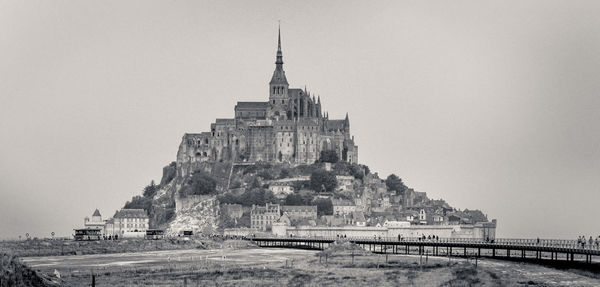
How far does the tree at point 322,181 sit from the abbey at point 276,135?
24.2ft

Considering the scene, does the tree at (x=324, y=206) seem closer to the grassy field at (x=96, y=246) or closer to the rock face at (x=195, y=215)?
the rock face at (x=195, y=215)

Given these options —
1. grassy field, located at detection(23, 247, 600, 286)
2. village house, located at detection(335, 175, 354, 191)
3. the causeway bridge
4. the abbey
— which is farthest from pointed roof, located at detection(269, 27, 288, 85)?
grassy field, located at detection(23, 247, 600, 286)

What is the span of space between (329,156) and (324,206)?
697 inches

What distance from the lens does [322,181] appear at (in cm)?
15362

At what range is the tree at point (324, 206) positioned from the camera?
477 feet

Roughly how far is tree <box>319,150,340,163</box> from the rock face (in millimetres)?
21141

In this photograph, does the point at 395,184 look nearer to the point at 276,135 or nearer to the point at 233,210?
the point at 276,135

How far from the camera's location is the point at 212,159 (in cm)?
16512

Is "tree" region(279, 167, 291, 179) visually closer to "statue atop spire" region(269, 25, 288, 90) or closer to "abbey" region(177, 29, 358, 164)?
"abbey" region(177, 29, 358, 164)

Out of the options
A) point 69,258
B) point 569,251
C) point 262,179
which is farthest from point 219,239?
point 569,251

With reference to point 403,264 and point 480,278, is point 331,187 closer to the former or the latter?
point 403,264

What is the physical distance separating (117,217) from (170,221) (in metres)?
8.62

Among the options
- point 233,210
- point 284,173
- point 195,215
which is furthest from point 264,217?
point 284,173

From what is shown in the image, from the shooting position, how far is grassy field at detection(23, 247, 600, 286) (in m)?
56.1
